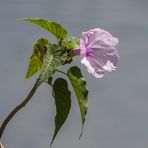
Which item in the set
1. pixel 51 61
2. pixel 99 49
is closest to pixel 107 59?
pixel 99 49

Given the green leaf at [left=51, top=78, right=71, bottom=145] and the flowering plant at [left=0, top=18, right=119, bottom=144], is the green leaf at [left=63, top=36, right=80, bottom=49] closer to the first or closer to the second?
the flowering plant at [left=0, top=18, right=119, bottom=144]

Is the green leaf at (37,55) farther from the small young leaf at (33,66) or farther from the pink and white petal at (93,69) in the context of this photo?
the pink and white petal at (93,69)

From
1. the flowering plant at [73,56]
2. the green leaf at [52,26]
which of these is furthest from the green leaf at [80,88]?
the green leaf at [52,26]

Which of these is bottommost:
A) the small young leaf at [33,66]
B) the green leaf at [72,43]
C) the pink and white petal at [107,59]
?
the small young leaf at [33,66]

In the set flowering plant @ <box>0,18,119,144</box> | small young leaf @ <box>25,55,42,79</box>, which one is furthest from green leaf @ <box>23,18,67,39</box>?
small young leaf @ <box>25,55,42,79</box>

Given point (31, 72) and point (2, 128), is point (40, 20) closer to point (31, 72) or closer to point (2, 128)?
point (31, 72)

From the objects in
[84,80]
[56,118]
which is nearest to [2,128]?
[56,118]
